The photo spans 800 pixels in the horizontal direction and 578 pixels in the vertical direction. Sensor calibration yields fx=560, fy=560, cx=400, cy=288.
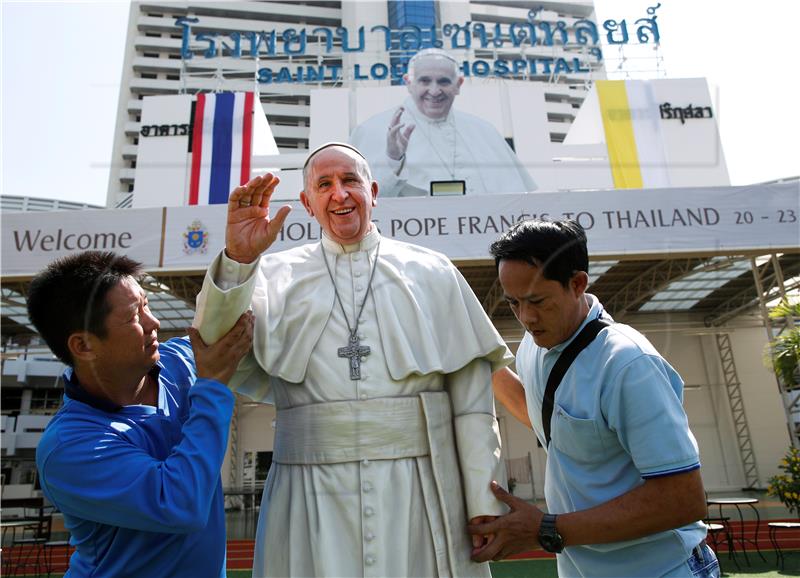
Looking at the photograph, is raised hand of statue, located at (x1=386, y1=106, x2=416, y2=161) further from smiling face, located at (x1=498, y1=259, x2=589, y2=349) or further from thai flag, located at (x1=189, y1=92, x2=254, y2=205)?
smiling face, located at (x1=498, y1=259, x2=589, y2=349)

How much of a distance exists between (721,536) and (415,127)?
42.3ft

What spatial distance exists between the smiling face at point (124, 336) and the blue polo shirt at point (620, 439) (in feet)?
4.07

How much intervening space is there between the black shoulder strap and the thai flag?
15279mm

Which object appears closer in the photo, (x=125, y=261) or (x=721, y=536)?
(x=125, y=261)

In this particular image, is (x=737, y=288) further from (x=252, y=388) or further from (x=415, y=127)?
(x=252, y=388)

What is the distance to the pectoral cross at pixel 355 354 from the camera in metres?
1.85

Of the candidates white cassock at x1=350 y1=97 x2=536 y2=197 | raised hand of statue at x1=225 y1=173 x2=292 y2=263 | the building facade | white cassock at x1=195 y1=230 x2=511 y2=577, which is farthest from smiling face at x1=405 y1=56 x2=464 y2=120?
the building facade

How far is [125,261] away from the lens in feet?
5.53

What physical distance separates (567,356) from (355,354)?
26.8 inches

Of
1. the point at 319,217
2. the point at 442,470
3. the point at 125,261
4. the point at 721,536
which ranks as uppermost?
the point at 319,217

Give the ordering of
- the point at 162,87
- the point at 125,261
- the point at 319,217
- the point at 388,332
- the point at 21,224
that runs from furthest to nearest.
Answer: the point at 162,87 < the point at 21,224 < the point at 319,217 < the point at 388,332 < the point at 125,261

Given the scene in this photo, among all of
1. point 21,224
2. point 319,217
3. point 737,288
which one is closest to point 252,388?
point 319,217

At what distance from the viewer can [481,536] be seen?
171 centimetres

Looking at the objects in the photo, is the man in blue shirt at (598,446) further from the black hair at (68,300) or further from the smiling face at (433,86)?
the smiling face at (433,86)
